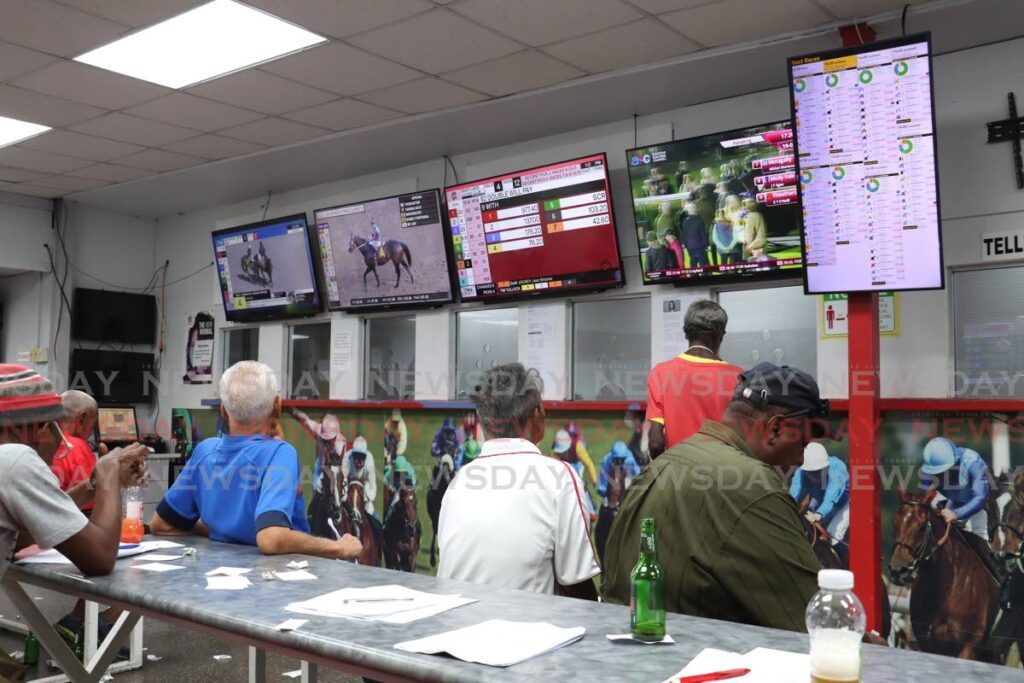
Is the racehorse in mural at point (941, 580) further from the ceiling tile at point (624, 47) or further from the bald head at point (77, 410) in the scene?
the bald head at point (77, 410)

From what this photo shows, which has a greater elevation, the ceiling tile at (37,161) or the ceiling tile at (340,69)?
the ceiling tile at (340,69)

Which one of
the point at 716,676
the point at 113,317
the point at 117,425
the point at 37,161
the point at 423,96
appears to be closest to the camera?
the point at 716,676

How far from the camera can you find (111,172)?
6.74m

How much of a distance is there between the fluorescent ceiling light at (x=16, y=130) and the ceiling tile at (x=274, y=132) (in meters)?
1.21

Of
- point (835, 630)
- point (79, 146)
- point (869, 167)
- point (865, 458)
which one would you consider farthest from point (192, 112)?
point (835, 630)

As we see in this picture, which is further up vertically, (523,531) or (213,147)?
(213,147)

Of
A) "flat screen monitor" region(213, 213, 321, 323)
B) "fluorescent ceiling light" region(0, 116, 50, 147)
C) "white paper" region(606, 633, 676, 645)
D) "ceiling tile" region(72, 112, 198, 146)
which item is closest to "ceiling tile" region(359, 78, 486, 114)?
"ceiling tile" region(72, 112, 198, 146)

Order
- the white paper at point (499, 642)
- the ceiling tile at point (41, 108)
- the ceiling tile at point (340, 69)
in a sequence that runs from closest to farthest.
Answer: the white paper at point (499, 642) → the ceiling tile at point (340, 69) → the ceiling tile at point (41, 108)

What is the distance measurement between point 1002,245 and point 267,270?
5.21m

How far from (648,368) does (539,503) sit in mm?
3136

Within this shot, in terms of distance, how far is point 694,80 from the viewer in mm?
4715

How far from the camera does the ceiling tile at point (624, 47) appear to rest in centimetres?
408

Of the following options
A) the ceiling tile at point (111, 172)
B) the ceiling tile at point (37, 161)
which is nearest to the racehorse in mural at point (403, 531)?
the ceiling tile at point (111, 172)

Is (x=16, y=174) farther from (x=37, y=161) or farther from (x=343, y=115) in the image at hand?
(x=343, y=115)
